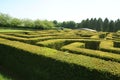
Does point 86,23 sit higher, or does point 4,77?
point 86,23

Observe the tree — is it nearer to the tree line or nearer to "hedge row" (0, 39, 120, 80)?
the tree line

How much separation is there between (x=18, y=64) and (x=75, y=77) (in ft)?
14.6

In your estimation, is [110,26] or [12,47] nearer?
[12,47]

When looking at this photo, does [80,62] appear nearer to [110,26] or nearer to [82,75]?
[82,75]

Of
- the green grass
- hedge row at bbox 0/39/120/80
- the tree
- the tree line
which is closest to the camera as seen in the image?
hedge row at bbox 0/39/120/80

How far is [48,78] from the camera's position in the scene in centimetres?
853

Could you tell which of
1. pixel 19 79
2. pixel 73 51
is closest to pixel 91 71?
pixel 73 51

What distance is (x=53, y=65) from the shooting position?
8.12 meters

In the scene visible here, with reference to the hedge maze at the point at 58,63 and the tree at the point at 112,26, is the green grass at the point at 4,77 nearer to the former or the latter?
the hedge maze at the point at 58,63

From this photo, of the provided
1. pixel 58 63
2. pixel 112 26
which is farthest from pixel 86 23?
pixel 58 63

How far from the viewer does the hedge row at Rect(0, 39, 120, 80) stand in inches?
258

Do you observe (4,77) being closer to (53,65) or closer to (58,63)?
(53,65)

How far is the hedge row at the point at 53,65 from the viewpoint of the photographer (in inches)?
258

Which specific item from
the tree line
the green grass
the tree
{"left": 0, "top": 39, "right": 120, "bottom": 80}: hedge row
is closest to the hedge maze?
{"left": 0, "top": 39, "right": 120, "bottom": 80}: hedge row
